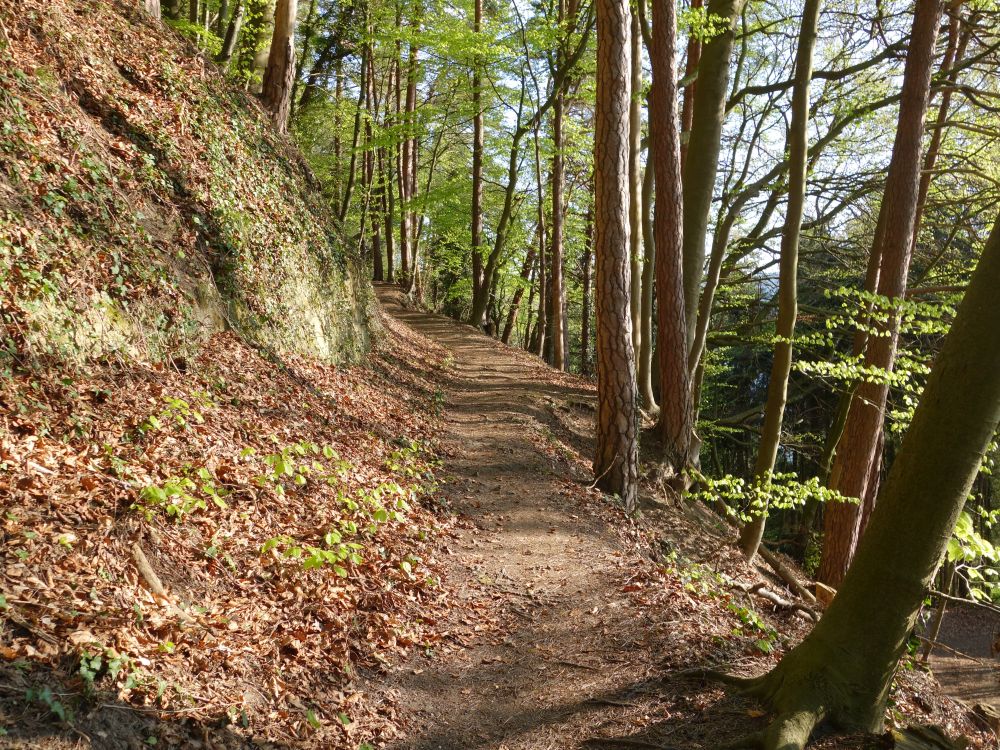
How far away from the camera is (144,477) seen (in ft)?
14.5

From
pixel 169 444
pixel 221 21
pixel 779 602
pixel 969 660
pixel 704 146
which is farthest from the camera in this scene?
pixel 221 21

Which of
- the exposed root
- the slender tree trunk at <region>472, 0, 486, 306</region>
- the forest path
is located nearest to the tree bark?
the slender tree trunk at <region>472, 0, 486, 306</region>

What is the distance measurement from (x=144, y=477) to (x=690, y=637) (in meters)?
4.16

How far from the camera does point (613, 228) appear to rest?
26.5 feet

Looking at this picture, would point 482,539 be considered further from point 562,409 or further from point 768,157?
point 768,157

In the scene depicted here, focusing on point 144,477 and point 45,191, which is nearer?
point 144,477

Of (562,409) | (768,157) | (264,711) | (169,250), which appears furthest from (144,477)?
(768,157)

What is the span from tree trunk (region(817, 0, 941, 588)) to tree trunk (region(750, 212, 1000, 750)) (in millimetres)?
5717

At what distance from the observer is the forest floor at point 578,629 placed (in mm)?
4086

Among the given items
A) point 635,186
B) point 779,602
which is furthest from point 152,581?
point 635,186

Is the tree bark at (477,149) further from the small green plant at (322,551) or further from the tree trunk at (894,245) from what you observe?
the small green plant at (322,551)

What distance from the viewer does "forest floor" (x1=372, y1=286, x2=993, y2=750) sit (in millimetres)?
4086

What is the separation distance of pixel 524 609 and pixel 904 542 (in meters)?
3.26

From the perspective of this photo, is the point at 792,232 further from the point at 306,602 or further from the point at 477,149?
the point at 477,149
